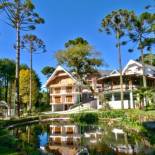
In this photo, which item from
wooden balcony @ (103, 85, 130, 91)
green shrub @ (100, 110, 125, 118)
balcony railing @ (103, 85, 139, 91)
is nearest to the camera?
green shrub @ (100, 110, 125, 118)

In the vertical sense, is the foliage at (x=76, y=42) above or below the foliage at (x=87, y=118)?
above

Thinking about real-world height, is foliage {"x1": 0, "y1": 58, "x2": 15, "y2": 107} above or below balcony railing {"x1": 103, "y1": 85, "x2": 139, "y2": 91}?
above

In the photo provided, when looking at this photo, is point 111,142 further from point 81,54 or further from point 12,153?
point 81,54

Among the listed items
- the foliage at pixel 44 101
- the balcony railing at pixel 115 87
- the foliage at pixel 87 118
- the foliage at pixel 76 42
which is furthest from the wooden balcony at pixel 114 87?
the foliage at pixel 44 101

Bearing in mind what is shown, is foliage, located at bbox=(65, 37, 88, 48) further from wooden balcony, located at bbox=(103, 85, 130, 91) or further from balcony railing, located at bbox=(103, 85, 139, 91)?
wooden balcony, located at bbox=(103, 85, 130, 91)

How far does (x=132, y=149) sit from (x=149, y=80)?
3814cm

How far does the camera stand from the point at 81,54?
186 ft

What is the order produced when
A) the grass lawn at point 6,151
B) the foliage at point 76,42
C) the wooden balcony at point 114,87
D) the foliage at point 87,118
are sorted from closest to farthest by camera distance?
the grass lawn at point 6,151 < the foliage at point 87,118 < the wooden balcony at point 114,87 < the foliage at point 76,42

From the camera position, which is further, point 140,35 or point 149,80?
point 149,80

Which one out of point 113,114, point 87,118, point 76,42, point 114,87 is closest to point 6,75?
point 76,42

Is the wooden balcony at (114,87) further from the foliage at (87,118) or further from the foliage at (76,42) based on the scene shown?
the foliage at (76,42)

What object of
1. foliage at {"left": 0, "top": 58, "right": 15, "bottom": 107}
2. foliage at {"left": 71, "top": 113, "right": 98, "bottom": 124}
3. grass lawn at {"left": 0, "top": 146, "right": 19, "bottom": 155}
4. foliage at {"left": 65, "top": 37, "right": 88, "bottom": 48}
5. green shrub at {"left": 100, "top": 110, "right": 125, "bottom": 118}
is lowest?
grass lawn at {"left": 0, "top": 146, "right": 19, "bottom": 155}

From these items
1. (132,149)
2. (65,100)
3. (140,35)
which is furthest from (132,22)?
(132,149)

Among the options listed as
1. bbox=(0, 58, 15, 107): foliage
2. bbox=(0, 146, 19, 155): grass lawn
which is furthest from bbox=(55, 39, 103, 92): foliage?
bbox=(0, 146, 19, 155): grass lawn
